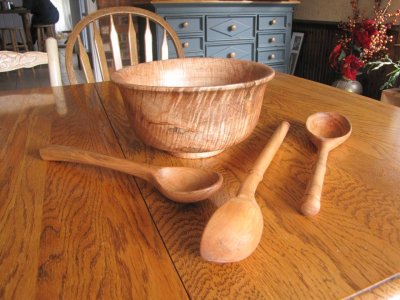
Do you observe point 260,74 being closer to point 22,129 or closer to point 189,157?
point 189,157

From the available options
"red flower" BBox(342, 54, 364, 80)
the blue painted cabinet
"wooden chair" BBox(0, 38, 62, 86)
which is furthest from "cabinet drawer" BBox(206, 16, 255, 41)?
"wooden chair" BBox(0, 38, 62, 86)

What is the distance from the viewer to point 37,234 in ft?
1.18

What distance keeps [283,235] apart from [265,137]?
11.0 inches

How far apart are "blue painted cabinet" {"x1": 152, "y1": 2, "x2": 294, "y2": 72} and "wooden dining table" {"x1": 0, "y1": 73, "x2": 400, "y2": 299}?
5.49 ft

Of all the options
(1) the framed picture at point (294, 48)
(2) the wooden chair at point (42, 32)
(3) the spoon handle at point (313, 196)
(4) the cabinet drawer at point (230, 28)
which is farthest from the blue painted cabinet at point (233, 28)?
(2) the wooden chair at point (42, 32)

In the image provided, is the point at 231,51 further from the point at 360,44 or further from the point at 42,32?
the point at 42,32

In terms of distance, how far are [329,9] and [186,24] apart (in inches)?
43.4

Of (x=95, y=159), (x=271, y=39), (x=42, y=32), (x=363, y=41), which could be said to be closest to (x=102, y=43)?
(x=95, y=159)

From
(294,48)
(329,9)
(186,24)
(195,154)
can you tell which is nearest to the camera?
(195,154)

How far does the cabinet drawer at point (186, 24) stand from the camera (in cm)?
211

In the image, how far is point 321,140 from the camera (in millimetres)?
530

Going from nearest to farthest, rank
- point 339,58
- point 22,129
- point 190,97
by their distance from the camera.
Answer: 1. point 190,97
2. point 22,129
3. point 339,58

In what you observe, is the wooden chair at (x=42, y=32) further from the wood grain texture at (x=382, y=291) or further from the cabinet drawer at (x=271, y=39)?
the wood grain texture at (x=382, y=291)

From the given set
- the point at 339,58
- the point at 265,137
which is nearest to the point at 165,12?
the point at 339,58
